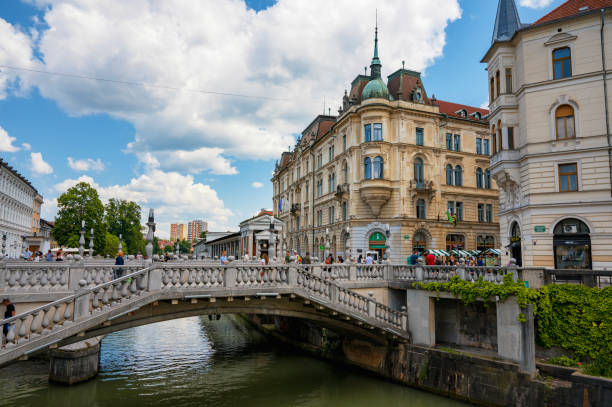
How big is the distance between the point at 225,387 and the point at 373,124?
30321mm

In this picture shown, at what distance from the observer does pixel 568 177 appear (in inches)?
939

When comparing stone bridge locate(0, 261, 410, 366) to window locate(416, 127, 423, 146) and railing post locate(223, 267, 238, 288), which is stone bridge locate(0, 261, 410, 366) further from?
window locate(416, 127, 423, 146)

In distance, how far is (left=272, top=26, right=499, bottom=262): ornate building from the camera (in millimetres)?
41656

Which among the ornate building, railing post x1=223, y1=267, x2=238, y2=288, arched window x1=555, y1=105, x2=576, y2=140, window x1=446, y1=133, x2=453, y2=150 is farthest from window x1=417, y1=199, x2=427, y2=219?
railing post x1=223, y1=267, x2=238, y2=288

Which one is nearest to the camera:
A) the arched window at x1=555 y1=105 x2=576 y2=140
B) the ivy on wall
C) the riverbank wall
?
the riverbank wall

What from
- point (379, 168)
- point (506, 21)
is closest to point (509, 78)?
point (506, 21)

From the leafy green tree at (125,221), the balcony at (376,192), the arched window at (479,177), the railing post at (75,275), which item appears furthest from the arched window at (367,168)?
the leafy green tree at (125,221)

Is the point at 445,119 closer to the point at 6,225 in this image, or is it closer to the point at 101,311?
the point at 101,311

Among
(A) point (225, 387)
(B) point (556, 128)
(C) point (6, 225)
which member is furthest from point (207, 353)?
(C) point (6, 225)

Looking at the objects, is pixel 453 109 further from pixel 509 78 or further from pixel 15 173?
pixel 15 173

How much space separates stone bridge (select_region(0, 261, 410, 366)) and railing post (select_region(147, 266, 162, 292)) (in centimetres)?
3

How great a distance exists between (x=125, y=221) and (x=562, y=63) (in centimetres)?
8003

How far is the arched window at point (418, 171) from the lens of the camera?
43031 millimetres

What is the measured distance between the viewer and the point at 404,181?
41875 mm
